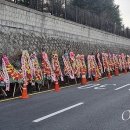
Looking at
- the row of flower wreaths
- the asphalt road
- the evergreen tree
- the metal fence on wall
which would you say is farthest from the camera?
the evergreen tree

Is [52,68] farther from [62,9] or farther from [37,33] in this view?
[62,9]

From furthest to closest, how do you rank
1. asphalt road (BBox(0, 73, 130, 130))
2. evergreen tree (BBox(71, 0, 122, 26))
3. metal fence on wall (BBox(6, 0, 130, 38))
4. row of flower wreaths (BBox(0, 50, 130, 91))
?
evergreen tree (BBox(71, 0, 122, 26)) < metal fence on wall (BBox(6, 0, 130, 38)) < row of flower wreaths (BBox(0, 50, 130, 91)) < asphalt road (BBox(0, 73, 130, 130))

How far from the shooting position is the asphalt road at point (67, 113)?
10016 millimetres

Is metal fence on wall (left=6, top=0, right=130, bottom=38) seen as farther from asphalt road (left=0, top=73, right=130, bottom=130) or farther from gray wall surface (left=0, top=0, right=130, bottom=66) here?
asphalt road (left=0, top=73, right=130, bottom=130)

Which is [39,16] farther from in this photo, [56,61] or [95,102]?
[95,102]

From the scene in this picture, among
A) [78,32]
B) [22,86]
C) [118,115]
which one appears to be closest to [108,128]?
[118,115]

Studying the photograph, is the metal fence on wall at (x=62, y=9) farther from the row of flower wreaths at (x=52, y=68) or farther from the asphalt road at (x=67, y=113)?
the asphalt road at (x=67, y=113)

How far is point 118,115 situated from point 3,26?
10629 mm

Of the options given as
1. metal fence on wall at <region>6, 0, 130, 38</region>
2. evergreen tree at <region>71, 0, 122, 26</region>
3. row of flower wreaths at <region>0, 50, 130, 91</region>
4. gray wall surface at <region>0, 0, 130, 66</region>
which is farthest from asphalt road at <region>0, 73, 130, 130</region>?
evergreen tree at <region>71, 0, 122, 26</region>

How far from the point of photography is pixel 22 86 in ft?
58.8

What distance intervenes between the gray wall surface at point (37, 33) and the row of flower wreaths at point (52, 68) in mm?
1248

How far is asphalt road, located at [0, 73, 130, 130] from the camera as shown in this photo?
10016 millimetres

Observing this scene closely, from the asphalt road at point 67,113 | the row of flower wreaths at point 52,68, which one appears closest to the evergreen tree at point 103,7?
the row of flower wreaths at point 52,68

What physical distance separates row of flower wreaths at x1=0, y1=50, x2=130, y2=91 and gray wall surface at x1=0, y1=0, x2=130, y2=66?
125cm
